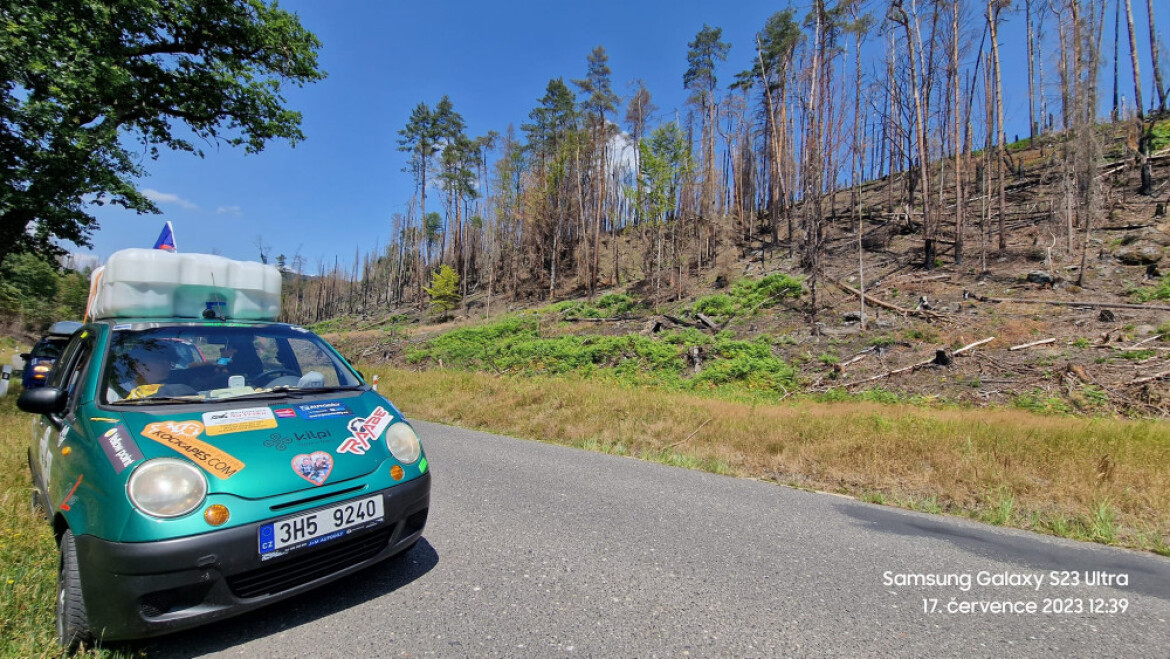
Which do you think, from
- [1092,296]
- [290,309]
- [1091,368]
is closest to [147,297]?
[1091,368]

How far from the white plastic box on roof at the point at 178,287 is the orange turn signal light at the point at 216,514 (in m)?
2.58

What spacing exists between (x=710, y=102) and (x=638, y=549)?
3553 centimetres

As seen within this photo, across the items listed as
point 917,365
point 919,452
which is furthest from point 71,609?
point 917,365

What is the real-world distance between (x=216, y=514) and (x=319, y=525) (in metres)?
0.44

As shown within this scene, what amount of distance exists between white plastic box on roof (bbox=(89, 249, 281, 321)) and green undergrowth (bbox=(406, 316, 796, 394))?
444 inches

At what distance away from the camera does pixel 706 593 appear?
286cm

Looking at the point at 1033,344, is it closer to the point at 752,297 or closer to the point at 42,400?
the point at 752,297

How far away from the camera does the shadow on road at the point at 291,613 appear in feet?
7.51

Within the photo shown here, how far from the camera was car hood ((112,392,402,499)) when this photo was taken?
232cm

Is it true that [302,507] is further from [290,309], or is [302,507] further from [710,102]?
[290,309]

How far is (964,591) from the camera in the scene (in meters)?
2.96

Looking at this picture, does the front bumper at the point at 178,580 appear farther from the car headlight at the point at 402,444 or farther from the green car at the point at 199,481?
the car headlight at the point at 402,444

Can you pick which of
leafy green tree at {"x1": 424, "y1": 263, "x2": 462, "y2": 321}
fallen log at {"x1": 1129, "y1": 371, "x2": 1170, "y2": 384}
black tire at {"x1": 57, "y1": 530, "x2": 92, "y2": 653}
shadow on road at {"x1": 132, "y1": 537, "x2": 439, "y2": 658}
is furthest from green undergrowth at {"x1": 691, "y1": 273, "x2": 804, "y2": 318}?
leafy green tree at {"x1": 424, "y1": 263, "x2": 462, "y2": 321}

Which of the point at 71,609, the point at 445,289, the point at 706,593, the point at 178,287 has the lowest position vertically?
the point at 706,593
